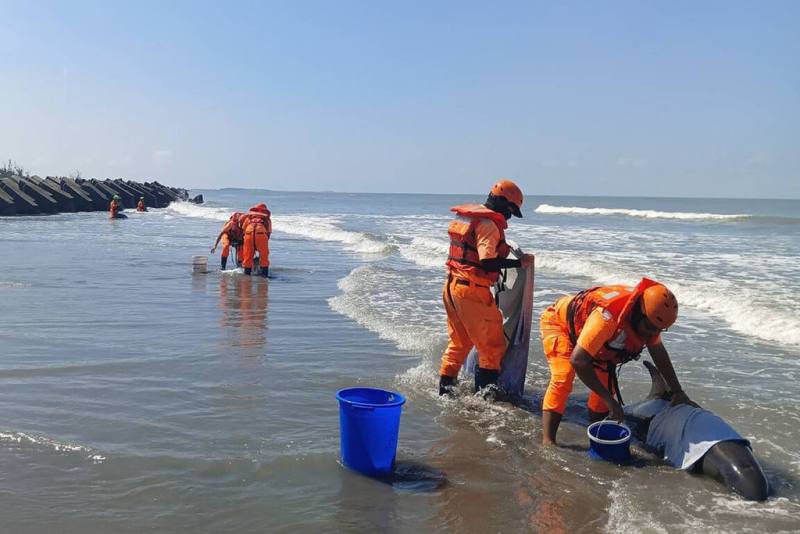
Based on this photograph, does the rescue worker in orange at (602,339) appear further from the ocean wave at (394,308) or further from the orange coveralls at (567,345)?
the ocean wave at (394,308)

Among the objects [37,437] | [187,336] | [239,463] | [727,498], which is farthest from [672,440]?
[187,336]

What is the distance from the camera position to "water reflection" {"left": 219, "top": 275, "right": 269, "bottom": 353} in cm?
780

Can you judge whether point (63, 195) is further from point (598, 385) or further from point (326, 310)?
point (598, 385)

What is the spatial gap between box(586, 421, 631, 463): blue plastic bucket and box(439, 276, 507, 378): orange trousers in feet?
4.03

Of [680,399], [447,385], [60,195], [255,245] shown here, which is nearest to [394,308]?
[255,245]

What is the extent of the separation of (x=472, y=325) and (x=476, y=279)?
381 mm

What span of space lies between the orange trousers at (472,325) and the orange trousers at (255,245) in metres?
8.13

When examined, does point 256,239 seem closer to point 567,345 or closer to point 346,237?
point 567,345

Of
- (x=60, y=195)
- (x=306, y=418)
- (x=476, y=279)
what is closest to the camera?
(x=306, y=418)

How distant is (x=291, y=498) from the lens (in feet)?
12.5

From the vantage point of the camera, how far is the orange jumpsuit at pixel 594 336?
172 inches

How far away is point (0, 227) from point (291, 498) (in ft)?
81.9

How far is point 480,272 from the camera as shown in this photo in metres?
5.48

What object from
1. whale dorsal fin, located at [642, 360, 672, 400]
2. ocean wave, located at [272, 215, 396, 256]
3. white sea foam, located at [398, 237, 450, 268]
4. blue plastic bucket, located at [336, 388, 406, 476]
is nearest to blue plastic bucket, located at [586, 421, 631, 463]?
whale dorsal fin, located at [642, 360, 672, 400]
